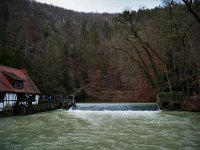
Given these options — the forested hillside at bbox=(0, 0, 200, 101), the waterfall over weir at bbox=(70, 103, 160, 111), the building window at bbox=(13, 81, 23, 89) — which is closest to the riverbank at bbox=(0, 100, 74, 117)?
the building window at bbox=(13, 81, 23, 89)

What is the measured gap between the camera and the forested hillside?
34694 millimetres

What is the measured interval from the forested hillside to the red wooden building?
8.98m

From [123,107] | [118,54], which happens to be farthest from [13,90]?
[118,54]

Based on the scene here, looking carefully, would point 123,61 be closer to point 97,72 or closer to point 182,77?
point 97,72

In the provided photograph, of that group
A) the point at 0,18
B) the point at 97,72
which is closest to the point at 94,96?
the point at 97,72

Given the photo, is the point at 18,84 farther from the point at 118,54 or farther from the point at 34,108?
the point at 118,54

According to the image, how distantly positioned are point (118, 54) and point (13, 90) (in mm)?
37139

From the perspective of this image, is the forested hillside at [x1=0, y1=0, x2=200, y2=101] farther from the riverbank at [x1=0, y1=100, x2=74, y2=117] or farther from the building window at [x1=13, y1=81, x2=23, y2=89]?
the building window at [x1=13, y1=81, x2=23, y2=89]

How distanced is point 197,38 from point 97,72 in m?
34.6

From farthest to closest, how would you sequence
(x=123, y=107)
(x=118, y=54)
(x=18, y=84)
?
(x=118, y=54)
(x=123, y=107)
(x=18, y=84)

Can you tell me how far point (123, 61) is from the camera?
193 feet

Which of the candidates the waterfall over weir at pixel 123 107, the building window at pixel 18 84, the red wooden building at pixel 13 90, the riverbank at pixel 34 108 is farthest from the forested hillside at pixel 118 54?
the building window at pixel 18 84

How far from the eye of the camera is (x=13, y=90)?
3067 cm

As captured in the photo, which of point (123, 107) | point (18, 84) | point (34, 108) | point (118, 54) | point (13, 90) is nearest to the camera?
point (13, 90)
